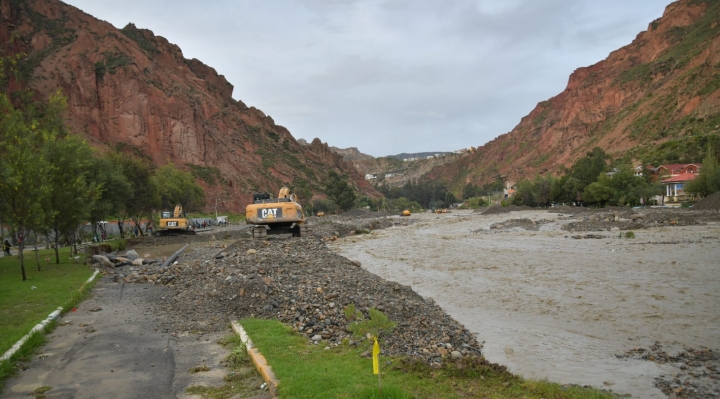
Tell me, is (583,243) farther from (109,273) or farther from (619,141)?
(619,141)

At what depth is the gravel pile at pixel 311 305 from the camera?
830 cm

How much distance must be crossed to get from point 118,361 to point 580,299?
11.1m

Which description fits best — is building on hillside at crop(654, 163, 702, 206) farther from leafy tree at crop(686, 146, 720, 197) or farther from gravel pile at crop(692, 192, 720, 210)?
gravel pile at crop(692, 192, 720, 210)

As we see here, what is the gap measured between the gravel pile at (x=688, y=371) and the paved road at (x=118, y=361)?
5.36 m

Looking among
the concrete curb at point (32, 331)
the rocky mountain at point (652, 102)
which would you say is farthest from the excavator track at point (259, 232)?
the rocky mountain at point (652, 102)

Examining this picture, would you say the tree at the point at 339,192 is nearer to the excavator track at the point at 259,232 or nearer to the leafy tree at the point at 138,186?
the leafy tree at the point at 138,186

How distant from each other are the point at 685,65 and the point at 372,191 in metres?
109

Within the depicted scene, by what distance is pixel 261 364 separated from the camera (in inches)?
260

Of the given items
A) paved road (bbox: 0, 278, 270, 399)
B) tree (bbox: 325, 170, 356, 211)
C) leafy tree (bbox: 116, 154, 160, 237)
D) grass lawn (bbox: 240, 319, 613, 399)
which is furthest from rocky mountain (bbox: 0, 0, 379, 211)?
grass lawn (bbox: 240, 319, 613, 399)

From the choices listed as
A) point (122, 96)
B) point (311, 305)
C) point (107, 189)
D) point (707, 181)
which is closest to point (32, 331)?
point (311, 305)

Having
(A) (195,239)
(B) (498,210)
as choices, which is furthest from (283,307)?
(B) (498,210)

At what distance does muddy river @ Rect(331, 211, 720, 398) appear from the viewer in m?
8.07

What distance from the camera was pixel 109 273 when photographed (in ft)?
64.4

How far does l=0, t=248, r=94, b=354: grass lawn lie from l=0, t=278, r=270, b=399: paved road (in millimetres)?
548
